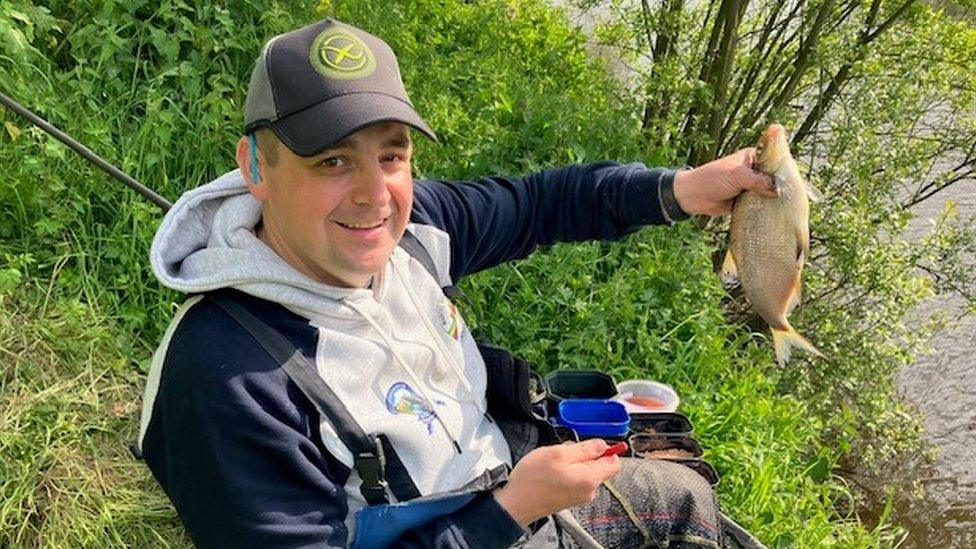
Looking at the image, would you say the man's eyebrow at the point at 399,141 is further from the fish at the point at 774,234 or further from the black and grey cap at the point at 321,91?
the fish at the point at 774,234

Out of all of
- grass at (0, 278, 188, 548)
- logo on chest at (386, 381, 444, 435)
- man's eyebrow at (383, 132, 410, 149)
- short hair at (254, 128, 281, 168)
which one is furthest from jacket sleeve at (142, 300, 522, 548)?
grass at (0, 278, 188, 548)

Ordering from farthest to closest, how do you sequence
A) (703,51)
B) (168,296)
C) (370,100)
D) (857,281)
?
(703,51), (857,281), (168,296), (370,100)

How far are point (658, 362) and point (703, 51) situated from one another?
272 cm

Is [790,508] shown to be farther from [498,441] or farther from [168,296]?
[168,296]

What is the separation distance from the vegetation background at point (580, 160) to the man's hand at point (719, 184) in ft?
5.19

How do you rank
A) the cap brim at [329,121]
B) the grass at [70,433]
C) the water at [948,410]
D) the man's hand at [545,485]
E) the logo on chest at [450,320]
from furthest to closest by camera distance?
the water at [948,410]
the grass at [70,433]
the logo on chest at [450,320]
the man's hand at [545,485]
the cap brim at [329,121]

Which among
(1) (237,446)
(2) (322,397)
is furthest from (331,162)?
(1) (237,446)

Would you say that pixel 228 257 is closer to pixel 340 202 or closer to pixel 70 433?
pixel 340 202

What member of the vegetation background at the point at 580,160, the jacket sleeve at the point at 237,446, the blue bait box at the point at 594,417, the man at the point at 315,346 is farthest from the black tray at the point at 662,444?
the jacket sleeve at the point at 237,446

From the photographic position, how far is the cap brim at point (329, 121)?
190cm

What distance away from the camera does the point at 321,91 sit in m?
1.93

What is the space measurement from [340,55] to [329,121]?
0.18 meters

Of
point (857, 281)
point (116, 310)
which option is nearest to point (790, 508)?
point (857, 281)

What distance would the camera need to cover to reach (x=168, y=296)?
12.5ft
